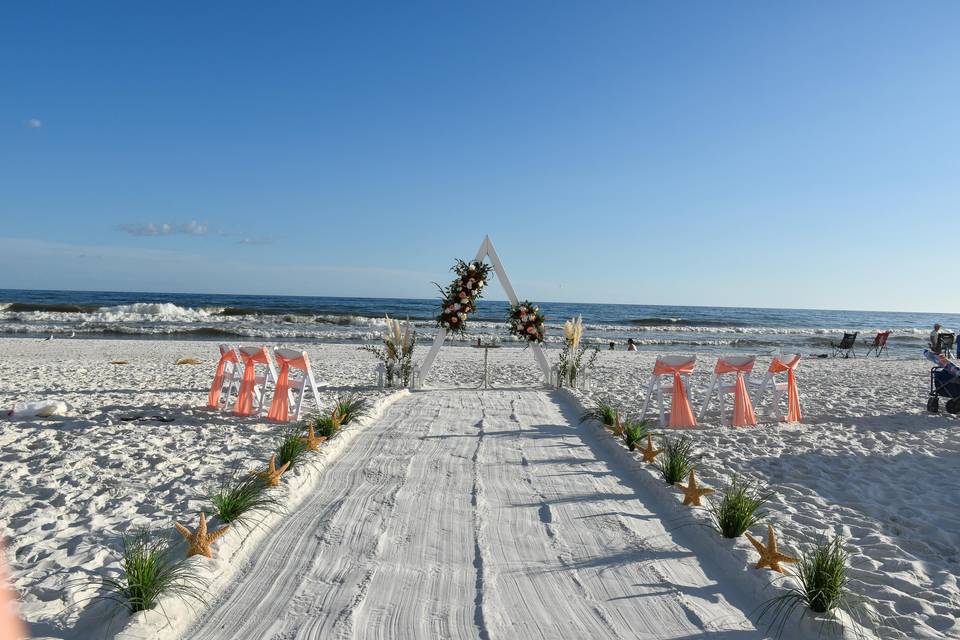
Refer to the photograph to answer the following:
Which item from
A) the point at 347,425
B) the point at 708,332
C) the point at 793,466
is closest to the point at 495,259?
the point at 347,425

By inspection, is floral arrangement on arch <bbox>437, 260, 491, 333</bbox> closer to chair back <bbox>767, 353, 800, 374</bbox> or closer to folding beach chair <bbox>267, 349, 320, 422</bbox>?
folding beach chair <bbox>267, 349, 320, 422</bbox>

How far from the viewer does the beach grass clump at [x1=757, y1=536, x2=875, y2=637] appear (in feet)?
9.11

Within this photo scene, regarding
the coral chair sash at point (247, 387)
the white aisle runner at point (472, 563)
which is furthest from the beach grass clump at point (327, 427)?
the coral chair sash at point (247, 387)

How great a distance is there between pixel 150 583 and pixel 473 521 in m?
1.84

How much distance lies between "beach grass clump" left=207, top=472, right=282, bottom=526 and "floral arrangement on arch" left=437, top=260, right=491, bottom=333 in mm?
6097

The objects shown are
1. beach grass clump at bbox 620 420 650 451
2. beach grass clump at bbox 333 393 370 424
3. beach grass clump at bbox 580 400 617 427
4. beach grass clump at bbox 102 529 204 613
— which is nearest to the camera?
beach grass clump at bbox 102 529 204 613

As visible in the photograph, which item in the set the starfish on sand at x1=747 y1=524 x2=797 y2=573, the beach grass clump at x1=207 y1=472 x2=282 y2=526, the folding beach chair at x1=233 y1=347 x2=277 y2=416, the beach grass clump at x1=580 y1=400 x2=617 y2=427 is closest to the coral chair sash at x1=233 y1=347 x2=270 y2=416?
the folding beach chair at x1=233 y1=347 x2=277 y2=416

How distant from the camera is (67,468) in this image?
504 cm

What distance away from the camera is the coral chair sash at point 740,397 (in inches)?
297

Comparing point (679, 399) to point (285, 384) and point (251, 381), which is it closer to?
point (285, 384)

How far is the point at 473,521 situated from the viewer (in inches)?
152

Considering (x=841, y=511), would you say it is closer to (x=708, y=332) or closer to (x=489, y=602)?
(x=489, y=602)

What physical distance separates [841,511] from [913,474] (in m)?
1.63

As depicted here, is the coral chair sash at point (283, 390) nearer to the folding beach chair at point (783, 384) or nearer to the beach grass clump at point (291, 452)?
the beach grass clump at point (291, 452)
